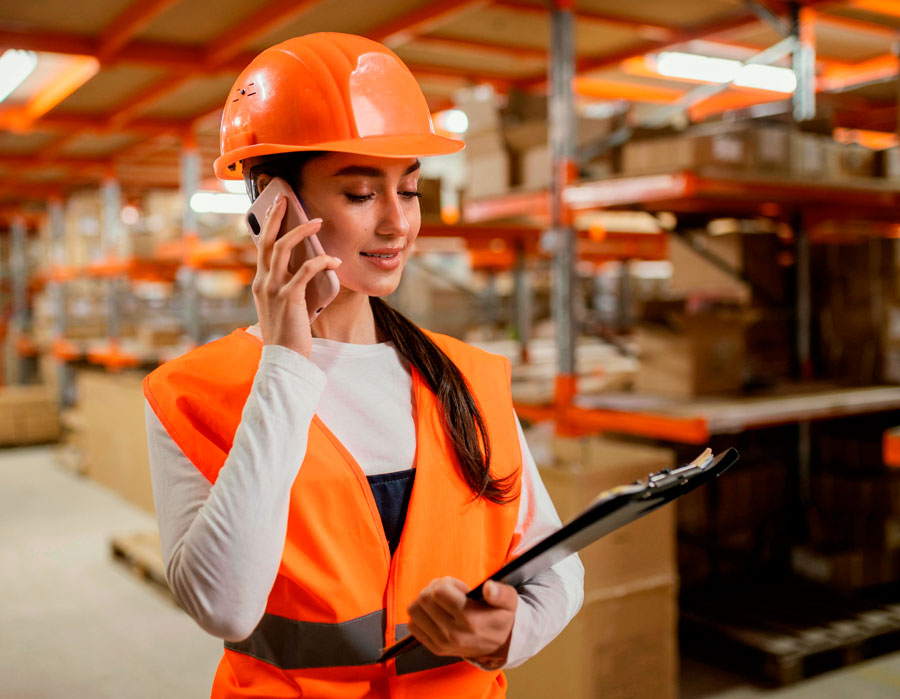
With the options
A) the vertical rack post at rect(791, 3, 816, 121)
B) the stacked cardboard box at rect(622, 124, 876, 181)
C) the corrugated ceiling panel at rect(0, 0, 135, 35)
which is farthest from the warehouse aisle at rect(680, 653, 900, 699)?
the corrugated ceiling panel at rect(0, 0, 135, 35)

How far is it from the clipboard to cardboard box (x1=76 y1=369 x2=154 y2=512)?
6.66 meters

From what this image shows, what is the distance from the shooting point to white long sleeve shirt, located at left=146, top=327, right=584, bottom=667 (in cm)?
106

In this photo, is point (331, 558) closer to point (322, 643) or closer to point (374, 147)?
point (322, 643)

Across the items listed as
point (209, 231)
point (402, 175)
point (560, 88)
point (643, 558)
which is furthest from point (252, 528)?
point (209, 231)

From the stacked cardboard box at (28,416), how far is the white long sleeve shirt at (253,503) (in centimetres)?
1182

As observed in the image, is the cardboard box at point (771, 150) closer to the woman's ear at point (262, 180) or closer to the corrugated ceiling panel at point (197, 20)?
the corrugated ceiling panel at point (197, 20)

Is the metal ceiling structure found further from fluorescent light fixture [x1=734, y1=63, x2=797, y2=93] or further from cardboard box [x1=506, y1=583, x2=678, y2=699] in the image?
cardboard box [x1=506, y1=583, x2=678, y2=699]

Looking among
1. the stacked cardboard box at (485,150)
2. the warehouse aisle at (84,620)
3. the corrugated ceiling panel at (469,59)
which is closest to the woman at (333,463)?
the warehouse aisle at (84,620)

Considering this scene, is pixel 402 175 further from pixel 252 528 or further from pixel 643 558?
pixel 643 558

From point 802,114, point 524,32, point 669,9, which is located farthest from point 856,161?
point 524,32

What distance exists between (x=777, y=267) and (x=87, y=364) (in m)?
10.1

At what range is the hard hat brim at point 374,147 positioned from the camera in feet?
3.91

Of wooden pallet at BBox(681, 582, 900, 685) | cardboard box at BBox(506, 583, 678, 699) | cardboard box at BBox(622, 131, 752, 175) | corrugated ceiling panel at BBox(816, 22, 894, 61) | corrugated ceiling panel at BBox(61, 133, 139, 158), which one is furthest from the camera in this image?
corrugated ceiling panel at BBox(61, 133, 139, 158)

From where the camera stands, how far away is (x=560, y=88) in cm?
425
